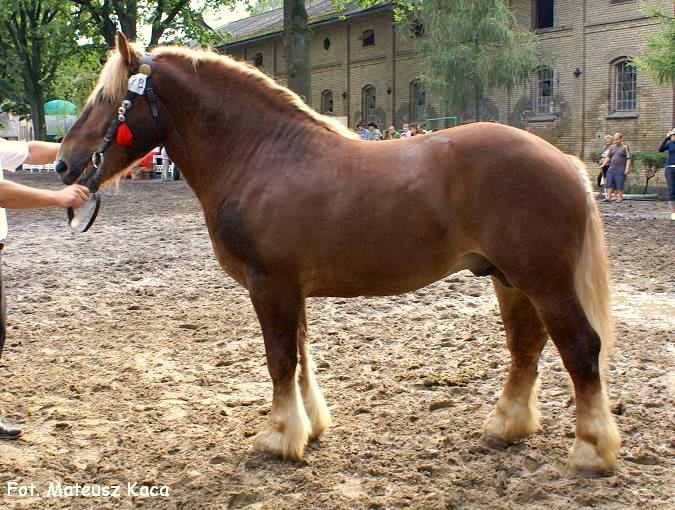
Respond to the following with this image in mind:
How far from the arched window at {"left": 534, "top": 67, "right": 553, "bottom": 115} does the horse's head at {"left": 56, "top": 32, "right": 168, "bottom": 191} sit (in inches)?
1052

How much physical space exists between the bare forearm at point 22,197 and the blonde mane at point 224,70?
61 cm

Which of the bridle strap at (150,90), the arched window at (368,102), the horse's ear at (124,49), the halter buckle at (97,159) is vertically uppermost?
the arched window at (368,102)

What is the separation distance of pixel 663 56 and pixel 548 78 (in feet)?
34.3

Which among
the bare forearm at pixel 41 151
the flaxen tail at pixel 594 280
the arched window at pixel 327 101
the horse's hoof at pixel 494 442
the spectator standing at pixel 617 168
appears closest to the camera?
A: the flaxen tail at pixel 594 280

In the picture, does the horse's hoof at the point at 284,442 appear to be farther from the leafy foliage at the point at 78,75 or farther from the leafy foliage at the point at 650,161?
the leafy foliage at the point at 78,75

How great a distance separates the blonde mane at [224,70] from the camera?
386 centimetres

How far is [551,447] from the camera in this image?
396 cm

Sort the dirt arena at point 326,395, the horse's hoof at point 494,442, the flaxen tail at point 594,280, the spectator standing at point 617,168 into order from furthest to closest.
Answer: the spectator standing at point 617,168 → the horse's hoof at point 494,442 → the flaxen tail at point 594,280 → the dirt arena at point 326,395

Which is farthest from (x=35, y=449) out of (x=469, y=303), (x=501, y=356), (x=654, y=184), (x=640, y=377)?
(x=654, y=184)

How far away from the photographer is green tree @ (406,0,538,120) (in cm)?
2663

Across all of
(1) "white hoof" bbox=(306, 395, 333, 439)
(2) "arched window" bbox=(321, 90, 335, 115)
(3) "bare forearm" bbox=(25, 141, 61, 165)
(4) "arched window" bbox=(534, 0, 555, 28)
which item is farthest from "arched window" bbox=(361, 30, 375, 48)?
(1) "white hoof" bbox=(306, 395, 333, 439)

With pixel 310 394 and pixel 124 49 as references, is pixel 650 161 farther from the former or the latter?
pixel 124 49

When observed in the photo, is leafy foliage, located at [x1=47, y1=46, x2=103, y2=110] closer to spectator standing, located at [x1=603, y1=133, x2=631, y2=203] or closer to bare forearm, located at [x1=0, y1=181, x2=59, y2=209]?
spectator standing, located at [x1=603, y1=133, x2=631, y2=203]

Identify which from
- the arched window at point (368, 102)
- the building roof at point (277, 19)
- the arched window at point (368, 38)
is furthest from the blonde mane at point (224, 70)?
the arched window at point (368, 38)
